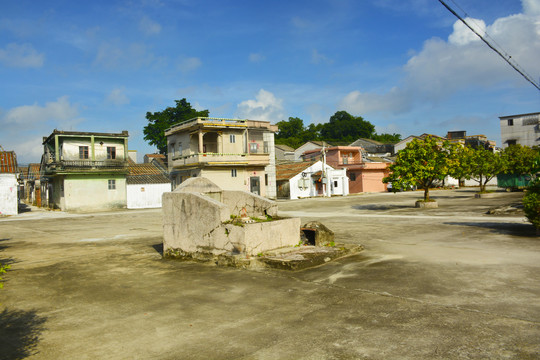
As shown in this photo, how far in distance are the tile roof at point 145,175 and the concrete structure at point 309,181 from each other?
1290cm

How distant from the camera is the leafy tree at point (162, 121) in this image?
197ft

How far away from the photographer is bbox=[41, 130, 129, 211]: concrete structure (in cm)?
3306

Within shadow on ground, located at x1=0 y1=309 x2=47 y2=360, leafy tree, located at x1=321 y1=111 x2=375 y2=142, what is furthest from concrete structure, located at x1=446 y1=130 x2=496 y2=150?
shadow on ground, located at x1=0 y1=309 x2=47 y2=360

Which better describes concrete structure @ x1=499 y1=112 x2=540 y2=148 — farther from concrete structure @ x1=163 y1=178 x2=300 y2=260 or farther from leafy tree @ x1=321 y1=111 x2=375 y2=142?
concrete structure @ x1=163 y1=178 x2=300 y2=260

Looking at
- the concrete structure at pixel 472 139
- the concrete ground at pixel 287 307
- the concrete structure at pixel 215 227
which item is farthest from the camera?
the concrete structure at pixel 472 139


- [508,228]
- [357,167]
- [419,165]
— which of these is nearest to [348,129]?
[357,167]

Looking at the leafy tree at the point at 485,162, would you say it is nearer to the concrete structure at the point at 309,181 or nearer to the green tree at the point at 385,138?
the concrete structure at the point at 309,181

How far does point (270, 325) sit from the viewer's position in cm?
483

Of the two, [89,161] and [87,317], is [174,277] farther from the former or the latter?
[89,161]

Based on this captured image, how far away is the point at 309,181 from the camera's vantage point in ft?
141

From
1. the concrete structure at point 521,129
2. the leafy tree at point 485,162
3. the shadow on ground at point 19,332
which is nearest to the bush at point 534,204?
the shadow on ground at point 19,332

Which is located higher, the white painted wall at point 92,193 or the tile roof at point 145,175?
the tile roof at point 145,175

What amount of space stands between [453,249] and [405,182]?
12.6m

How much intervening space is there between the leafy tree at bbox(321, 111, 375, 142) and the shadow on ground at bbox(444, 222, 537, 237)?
234ft
